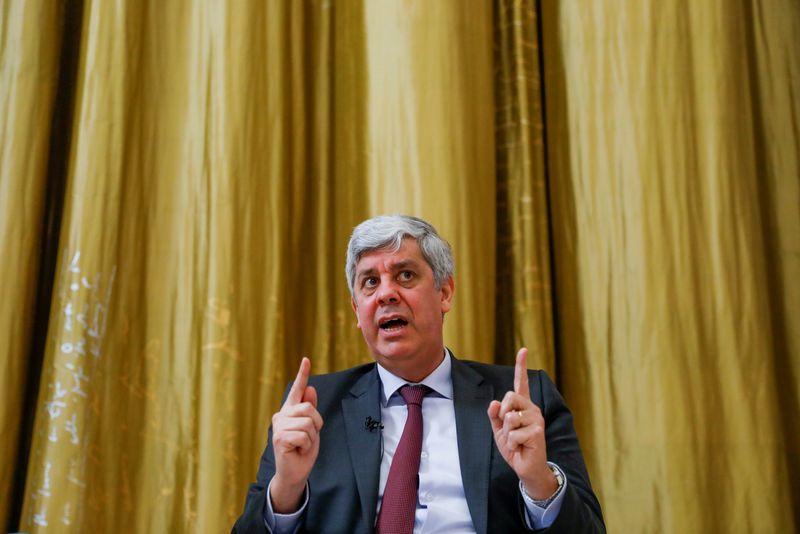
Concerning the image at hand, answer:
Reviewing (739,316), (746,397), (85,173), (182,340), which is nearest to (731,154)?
(739,316)

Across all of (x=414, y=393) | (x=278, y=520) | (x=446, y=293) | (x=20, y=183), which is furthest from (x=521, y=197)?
(x=20, y=183)

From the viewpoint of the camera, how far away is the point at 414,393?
1.52 metres

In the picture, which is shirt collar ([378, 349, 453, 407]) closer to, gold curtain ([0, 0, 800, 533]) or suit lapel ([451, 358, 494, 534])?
suit lapel ([451, 358, 494, 534])

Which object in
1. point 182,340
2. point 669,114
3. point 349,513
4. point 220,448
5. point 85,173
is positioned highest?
point 669,114

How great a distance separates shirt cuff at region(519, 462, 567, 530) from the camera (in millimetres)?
1252

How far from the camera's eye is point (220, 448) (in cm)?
185

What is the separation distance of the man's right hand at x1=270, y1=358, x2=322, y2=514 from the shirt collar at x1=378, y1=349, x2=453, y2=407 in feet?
0.83

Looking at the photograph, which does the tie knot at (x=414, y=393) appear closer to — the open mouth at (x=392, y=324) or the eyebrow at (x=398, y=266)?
the open mouth at (x=392, y=324)

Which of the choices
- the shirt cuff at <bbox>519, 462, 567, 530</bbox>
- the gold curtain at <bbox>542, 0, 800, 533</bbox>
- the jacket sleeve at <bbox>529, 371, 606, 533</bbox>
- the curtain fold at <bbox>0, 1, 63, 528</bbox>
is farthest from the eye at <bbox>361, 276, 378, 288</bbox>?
the curtain fold at <bbox>0, 1, 63, 528</bbox>

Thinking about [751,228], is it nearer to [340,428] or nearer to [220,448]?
[340,428]

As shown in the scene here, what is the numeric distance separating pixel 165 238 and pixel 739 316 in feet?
4.66

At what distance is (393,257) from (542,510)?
56 cm

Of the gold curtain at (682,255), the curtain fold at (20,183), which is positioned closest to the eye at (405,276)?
the gold curtain at (682,255)

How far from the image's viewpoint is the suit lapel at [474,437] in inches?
53.6
